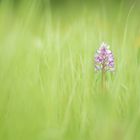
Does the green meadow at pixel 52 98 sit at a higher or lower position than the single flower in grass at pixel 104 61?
lower

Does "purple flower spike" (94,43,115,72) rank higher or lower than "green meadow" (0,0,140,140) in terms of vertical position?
higher

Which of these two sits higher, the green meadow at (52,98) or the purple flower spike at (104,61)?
the purple flower spike at (104,61)

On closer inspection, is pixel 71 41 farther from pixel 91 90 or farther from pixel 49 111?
pixel 49 111

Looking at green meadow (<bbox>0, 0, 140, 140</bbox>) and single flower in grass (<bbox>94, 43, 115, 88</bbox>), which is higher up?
single flower in grass (<bbox>94, 43, 115, 88</bbox>)

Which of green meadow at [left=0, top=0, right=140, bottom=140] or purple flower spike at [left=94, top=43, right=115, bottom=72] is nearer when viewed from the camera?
green meadow at [left=0, top=0, right=140, bottom=140]

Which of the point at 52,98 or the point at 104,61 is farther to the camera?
the point at 104,61

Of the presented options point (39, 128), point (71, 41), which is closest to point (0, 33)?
point (39, 128)

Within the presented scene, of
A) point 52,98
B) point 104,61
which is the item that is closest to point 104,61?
point 104,61

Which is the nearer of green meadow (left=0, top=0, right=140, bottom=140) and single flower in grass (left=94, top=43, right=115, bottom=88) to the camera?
green meadow (left=0, top=0, right=140, bottom=140)

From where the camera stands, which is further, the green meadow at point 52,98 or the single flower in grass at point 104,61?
the single flower in grass at point 104,61

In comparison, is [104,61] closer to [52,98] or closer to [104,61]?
[104,61]

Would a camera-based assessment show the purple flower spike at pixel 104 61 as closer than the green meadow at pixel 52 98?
No
